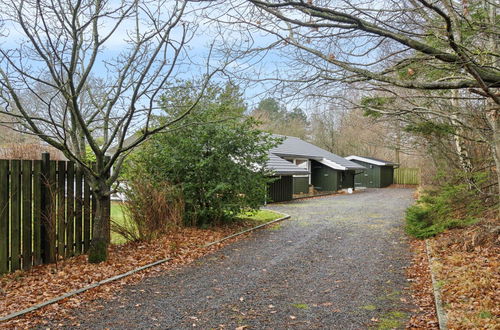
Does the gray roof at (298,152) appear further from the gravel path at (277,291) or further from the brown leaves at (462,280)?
the brown leaves at (462,280)

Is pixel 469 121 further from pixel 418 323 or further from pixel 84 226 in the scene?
pixel 84 226

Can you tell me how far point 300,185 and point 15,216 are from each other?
71.7 feet

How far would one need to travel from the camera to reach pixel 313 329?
14.7ft

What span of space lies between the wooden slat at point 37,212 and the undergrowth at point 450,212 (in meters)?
8.61

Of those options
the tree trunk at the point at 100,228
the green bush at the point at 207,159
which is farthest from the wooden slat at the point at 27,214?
the green bush at the point at 207,159

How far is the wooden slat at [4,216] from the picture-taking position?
6129 mm

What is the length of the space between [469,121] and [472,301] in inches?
259

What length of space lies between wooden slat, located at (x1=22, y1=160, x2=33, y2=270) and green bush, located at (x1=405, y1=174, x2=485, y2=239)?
28.6 feet

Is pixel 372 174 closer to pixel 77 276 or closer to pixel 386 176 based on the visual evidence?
pixel 386 176

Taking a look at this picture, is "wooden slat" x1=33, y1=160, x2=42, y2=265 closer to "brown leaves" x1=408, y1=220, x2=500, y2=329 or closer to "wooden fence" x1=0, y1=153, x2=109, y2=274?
"wooden fence" x1=0, y1=153, x2=109, y2=274

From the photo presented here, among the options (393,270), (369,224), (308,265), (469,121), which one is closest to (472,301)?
(393,270)

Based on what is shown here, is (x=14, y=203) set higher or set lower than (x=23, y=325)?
higher

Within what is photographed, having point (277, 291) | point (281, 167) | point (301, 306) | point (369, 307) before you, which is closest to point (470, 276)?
point (369, 307)

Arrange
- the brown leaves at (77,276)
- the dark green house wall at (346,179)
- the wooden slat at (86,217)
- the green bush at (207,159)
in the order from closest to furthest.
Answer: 1. the brown leaves at (77,276)
2. the wooden slat at (86,217)
3. the green bush at (207,159)
4. the dark green house wall at (346,179)
